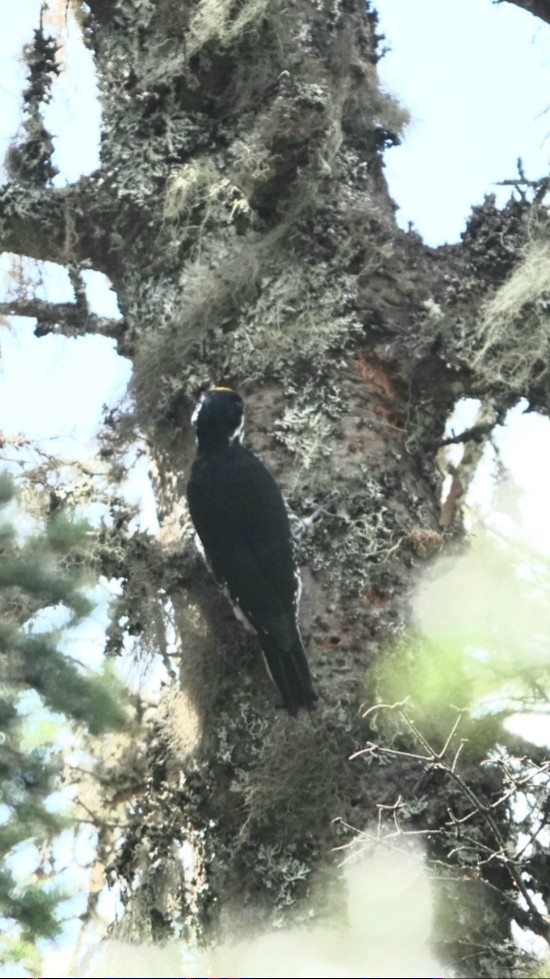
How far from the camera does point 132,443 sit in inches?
154

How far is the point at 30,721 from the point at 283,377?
1.05 m

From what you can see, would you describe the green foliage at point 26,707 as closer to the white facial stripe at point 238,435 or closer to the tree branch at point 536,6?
the white facial stripe at point 238,435

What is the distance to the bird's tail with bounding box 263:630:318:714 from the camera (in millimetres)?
3145

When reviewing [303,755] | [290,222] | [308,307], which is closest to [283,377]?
[308,307]

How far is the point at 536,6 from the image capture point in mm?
3395

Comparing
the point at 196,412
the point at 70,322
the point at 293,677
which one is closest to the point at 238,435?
the point at 196,412

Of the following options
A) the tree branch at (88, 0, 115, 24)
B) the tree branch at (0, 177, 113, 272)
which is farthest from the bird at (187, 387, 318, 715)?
the tree branch at (88, 0, 115, 24)

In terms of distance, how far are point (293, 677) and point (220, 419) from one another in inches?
25.0

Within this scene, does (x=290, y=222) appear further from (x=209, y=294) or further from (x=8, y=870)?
(x=8, y=870)

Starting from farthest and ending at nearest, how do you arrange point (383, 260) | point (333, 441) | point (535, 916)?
1. point (383, 260)
2. point (333, 441)
3. point (535, 916)

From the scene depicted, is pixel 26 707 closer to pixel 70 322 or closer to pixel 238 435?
pixel 238 435

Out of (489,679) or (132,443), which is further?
(132,443)

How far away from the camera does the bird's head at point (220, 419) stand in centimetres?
345

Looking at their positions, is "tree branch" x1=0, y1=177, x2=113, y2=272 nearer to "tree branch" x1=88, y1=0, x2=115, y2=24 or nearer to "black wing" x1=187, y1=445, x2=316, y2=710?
"tree branch" x1=88, y1=0, x2=115, y2=24
